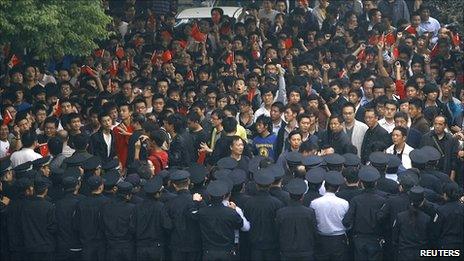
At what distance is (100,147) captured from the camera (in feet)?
54.4

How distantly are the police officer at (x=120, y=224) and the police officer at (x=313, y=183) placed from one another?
2208 mm

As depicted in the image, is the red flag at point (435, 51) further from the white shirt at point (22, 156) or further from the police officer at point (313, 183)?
the white shirt at point (22, 156)

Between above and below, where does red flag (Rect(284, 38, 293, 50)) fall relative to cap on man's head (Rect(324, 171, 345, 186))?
above

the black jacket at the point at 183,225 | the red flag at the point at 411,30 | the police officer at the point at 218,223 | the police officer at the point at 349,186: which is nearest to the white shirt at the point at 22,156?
the black jacket at the point at 183,225

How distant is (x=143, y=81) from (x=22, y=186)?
6.56m

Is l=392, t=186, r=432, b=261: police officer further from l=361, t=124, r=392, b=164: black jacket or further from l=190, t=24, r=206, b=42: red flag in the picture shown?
l=190, t=24, r=206, b=42: red flag

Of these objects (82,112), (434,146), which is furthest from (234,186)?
(82,112)

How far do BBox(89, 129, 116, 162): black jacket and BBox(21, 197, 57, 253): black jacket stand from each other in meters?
2.78

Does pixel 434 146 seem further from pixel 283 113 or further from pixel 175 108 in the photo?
pixel 175 108

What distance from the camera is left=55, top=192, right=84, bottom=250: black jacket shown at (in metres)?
13.8

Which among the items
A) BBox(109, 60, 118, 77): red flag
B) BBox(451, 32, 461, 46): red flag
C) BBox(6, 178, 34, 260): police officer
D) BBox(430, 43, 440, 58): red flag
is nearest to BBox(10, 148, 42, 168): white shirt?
BBox(6, 178, 34, 260): police officer

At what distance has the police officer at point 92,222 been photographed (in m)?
13.7

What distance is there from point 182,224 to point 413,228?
2.87m

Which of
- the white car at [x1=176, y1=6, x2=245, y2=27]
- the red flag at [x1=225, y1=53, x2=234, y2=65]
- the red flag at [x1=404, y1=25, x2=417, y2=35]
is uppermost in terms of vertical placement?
the white car at [x1=176, y1=6, x2=245, y2=27]
